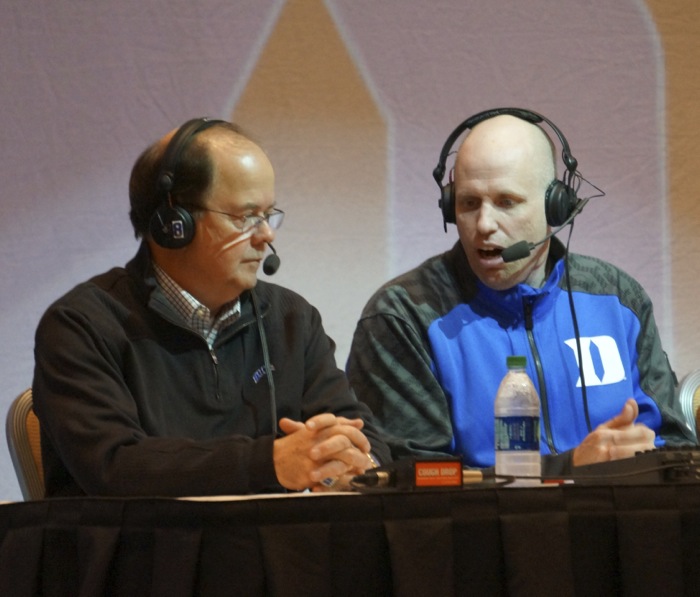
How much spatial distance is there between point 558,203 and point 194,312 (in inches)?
31.0

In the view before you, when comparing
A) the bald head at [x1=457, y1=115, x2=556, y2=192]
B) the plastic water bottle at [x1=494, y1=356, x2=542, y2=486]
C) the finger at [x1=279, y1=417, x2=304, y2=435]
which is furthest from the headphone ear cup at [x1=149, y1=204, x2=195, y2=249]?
the bald head at [x1=457, y1=115, x2=556, y2=192]

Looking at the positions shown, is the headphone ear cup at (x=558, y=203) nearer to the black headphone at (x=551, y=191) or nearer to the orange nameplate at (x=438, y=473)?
the black headphone at (x=551, y=191)

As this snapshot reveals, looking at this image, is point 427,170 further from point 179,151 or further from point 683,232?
point 179,151

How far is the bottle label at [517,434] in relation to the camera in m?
1.70

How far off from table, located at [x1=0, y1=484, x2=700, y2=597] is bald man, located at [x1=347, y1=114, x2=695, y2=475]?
2.75 ft

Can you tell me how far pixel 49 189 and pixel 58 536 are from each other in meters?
1.45

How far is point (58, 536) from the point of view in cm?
124

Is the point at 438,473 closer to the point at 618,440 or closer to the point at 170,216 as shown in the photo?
the point at 618,440

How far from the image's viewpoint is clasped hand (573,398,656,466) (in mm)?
1743

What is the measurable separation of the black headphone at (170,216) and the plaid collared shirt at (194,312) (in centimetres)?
8

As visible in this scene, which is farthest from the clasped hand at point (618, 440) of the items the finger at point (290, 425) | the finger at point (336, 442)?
the finger at point (290, 425)

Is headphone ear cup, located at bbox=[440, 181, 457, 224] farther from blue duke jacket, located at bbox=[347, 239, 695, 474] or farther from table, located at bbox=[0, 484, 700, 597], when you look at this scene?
table, located at bbox=[0, 484, 700, 597]

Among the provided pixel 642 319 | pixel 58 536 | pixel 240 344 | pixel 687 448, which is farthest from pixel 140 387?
pixel 642 319

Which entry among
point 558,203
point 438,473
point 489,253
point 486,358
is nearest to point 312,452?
point 438,473
